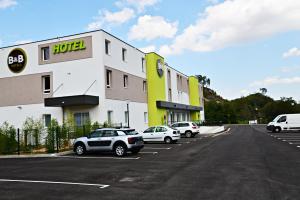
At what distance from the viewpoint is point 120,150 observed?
59.9ft

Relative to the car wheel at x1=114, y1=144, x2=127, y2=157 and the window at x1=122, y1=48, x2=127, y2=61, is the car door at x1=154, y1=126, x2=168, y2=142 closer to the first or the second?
the car wheel at x1=114, y1=144, x2=127, y2=157

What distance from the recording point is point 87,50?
92.9 ft

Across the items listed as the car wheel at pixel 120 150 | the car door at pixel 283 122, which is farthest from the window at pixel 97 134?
the car door at pixel 283 122

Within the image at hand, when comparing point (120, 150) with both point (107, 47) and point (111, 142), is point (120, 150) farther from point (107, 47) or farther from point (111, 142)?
point (107, 47)

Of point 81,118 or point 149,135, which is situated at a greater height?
point 81,118

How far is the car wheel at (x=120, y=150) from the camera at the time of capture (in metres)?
18.2

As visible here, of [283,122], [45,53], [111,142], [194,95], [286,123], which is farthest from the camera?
[194,95]

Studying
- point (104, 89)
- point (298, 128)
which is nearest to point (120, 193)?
point (104, 89)

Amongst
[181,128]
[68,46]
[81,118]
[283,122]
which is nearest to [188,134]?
[181,128]

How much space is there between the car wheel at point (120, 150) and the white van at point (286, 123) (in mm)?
26561

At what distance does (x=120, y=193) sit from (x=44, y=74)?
76.2 feet

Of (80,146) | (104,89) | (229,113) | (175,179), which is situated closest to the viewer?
(175,179)

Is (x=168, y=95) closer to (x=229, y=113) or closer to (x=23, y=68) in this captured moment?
(x=23, y=68)

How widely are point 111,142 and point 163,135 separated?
28.4ft
